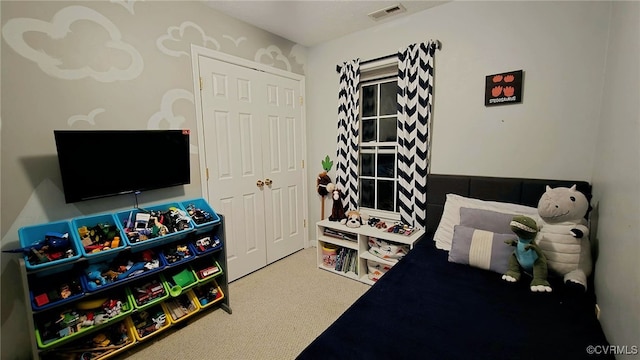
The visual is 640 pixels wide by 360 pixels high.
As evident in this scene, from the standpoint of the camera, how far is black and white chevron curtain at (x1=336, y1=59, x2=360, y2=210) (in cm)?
290

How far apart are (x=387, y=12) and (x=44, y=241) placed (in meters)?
3.10

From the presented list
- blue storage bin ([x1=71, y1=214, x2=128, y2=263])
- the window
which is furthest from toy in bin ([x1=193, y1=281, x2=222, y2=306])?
the window

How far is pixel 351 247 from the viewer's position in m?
2.69

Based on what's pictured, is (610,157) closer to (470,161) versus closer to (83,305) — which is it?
(470,161)

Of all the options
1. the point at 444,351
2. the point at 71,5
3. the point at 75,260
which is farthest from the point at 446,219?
the point at 71,5

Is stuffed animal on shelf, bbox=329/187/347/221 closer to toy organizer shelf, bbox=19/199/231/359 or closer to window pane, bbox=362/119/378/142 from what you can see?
window pane, bbox=362/119/378/142

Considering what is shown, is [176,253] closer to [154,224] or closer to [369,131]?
[154,224]

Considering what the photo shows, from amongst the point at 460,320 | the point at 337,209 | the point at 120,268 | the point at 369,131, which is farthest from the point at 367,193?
the point at 120,268

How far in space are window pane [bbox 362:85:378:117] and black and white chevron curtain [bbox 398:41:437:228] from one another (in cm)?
41

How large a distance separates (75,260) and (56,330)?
1.31 feet

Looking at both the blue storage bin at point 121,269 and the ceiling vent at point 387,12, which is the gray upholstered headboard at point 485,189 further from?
the blue storage bin at point 121,269

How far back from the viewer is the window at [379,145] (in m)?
2.90

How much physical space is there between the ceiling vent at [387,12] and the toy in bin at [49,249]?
9.62 ft

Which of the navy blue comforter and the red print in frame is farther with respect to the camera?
the red print in frame
